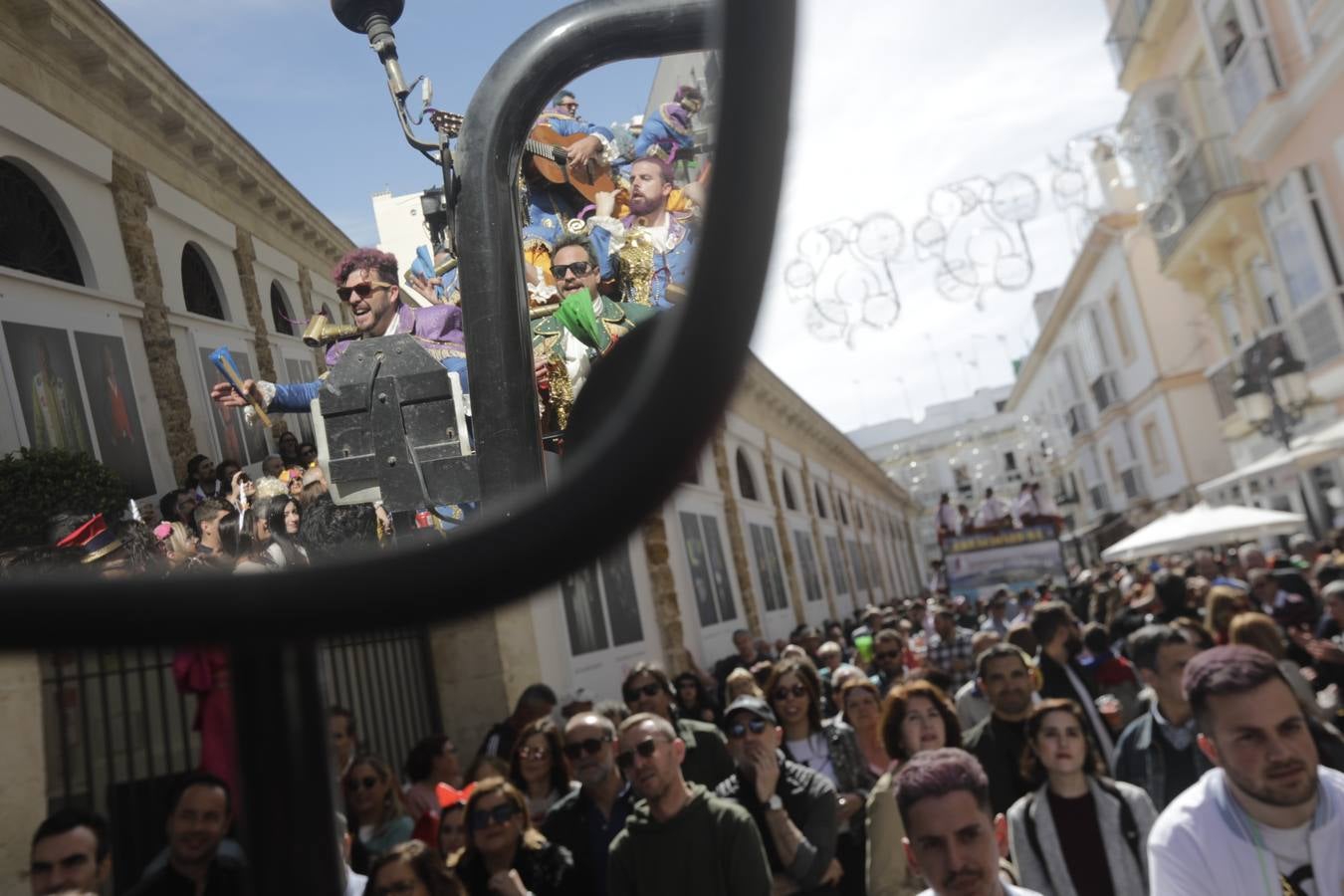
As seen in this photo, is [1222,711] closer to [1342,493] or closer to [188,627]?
[188,627]

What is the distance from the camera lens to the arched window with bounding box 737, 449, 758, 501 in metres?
21.2

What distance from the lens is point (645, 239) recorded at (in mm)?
727

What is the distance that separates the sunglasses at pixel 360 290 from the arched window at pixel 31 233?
4.10ft

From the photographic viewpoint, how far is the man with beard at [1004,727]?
15.8ft

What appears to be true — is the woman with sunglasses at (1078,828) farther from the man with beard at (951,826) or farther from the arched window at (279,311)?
the arched window at (279,311)

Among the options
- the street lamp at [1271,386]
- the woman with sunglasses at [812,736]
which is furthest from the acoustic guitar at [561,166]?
the street lamp at [1271,386]

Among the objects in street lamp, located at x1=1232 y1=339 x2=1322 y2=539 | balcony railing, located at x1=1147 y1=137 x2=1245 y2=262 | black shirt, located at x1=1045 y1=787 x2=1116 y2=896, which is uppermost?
balcony railing, located at x1=1147 y1=137 x2=1245 y2=262

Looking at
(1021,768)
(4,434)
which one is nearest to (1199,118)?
(1021,768)

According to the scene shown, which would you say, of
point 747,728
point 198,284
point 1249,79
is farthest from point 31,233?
point 1249,79

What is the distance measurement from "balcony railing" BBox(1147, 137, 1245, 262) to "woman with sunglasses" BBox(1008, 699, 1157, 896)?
20.1 m

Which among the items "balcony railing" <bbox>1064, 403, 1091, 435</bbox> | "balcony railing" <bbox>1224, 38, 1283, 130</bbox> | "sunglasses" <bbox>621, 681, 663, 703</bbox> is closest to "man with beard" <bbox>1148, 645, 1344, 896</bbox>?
"sunglasses" <bbox>621, 681, 663, 703</bbox>

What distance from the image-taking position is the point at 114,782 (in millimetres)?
6605

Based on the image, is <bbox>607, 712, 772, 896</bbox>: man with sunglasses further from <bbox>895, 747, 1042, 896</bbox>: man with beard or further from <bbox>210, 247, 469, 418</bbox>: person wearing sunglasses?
<bbox>210, 247, 469, 418</bbox>: person wearing sunglasses

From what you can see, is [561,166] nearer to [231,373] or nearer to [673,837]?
[231,373]
